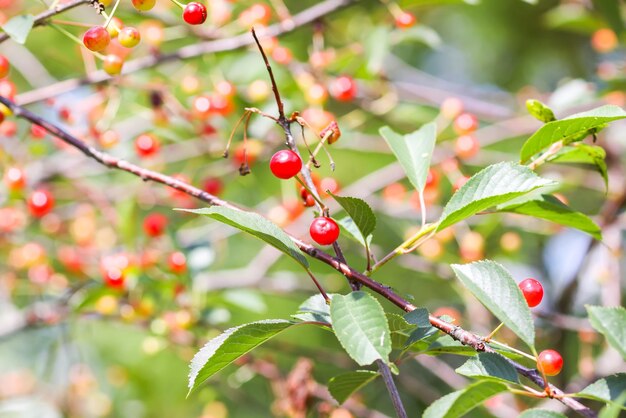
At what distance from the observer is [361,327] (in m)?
1.02

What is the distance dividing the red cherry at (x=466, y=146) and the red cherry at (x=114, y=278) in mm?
1424

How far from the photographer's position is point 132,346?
4.08 metres

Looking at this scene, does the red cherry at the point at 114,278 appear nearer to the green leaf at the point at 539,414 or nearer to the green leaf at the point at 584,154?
the green leaf at the point at 584,154

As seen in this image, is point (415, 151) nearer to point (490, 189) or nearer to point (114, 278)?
point (490, 189)

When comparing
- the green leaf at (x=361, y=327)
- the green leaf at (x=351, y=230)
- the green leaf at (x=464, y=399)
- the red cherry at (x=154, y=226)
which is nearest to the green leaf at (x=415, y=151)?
the green leaf at (x=351, y=230)

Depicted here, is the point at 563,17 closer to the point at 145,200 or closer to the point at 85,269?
the point at 145,200

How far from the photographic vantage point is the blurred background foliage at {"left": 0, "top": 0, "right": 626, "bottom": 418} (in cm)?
260

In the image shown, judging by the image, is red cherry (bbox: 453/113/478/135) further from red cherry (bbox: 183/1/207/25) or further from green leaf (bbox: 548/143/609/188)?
red cherry (bbox: 183/1/207/25)

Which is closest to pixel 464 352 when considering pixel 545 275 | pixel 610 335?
pixel 610 335

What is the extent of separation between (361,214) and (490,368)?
371mm

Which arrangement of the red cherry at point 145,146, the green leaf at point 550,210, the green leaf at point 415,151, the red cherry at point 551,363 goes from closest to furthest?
the red cherry at point 551,363, the green leaf at point 550,210, the green leaf at point 415,151, the red cherry at point 145,146

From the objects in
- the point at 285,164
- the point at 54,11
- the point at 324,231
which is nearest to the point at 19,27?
the point at 54,11

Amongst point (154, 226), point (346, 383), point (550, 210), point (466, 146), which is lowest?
point (154, 226)

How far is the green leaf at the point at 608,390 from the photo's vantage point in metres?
0.95
